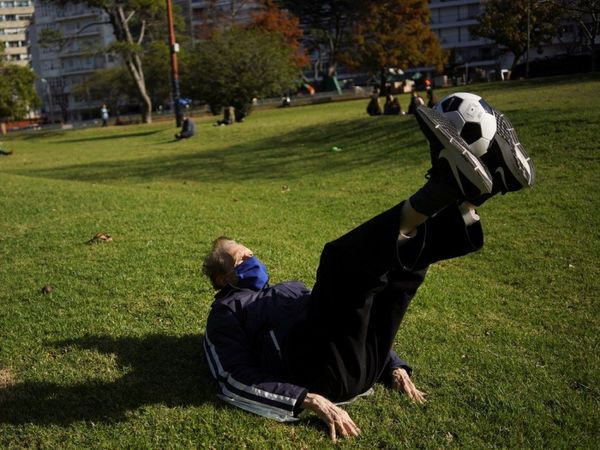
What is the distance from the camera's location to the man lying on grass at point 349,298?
2.72 m

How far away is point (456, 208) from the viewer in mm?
2857

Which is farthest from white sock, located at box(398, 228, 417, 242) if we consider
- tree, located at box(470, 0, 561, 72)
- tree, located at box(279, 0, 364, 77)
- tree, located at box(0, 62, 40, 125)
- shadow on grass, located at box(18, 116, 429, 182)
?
tree, located at box(279, 0, 364, 77)

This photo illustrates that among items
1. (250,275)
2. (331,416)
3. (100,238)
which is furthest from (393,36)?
(331,416)

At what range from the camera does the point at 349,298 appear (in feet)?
9.53

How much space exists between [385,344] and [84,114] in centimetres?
9924

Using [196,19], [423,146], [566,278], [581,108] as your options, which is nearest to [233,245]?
[566,278]

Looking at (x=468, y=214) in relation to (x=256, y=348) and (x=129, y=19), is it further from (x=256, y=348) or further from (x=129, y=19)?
(x=129, y=19)

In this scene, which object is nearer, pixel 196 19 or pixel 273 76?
pixel 273 76

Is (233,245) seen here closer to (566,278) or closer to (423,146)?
(566,278)

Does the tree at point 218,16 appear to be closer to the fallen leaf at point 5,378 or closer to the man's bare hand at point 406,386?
the fallen leaf at point 5,378

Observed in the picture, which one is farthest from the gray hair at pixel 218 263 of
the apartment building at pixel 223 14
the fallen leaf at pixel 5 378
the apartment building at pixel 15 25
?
the apartment building at pixel 15 25

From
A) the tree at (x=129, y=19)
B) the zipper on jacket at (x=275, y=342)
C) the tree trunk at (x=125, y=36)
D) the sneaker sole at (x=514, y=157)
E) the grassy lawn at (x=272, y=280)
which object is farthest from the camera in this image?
the tree trunk at (x=125, y=36)

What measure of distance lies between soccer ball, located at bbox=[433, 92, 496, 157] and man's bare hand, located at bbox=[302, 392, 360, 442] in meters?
1.51

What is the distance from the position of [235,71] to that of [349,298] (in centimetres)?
3168
